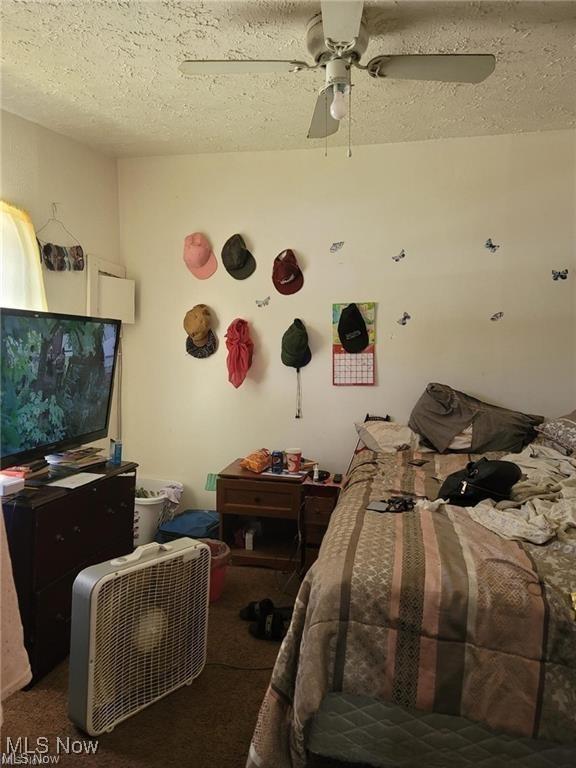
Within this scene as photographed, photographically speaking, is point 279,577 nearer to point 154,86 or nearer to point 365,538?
point 365,538

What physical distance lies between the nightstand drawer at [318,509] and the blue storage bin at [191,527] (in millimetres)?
664

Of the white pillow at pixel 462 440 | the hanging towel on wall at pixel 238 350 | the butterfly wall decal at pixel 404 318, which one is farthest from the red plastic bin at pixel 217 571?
the butterfly wall decal at pixel 404 318

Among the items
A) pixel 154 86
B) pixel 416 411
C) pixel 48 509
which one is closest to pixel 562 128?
pixel 416 411

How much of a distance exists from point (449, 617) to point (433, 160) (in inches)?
107

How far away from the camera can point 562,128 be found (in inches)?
107

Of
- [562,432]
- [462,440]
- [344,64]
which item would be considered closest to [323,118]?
[344,64]

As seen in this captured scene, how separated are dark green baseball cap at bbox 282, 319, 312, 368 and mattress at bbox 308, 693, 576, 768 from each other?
2.11 m

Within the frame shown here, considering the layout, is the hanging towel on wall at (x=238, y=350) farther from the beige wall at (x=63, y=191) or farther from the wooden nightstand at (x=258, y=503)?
the beige wall at (x=63, y=191)

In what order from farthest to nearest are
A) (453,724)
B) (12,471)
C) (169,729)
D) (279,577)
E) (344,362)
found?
(344,362) → (279,577) → (12,471) → (169,729) → (453,724)

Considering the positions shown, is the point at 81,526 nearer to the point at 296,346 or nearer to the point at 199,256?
the point at 296,346

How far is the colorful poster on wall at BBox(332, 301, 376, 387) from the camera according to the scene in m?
3.00

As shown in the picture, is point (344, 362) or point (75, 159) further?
point (344, 362)

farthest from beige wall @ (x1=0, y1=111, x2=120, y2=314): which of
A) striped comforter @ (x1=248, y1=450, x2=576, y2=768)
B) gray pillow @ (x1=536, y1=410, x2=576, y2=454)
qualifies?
gray pillow @ (x1=536, y1=410, x2=576, y2=454)

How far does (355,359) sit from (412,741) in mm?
2184
